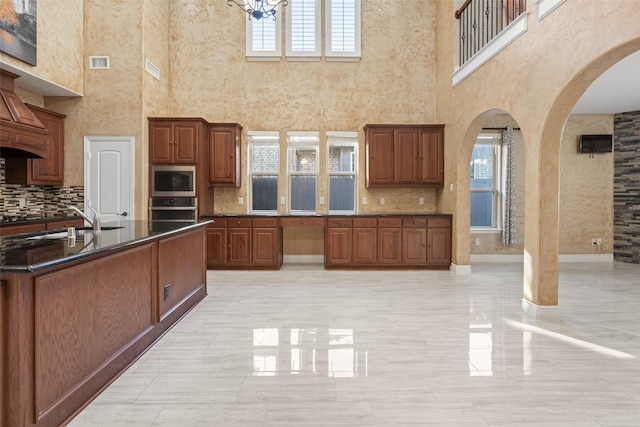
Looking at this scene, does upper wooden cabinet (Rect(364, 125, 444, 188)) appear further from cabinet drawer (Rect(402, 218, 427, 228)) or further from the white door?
the white door

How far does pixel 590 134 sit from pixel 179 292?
8457mm

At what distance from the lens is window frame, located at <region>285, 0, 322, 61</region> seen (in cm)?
795

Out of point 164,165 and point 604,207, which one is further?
point 604,207

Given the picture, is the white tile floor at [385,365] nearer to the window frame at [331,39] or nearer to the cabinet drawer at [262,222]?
the cabinet drawer at [262,222]

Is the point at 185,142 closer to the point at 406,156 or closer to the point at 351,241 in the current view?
the point at 351,241

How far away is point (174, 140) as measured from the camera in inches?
271

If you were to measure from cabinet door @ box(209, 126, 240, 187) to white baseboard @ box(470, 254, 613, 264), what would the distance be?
16.9 ft

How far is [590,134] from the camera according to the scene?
321 inches

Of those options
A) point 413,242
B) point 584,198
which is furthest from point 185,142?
point 584,198

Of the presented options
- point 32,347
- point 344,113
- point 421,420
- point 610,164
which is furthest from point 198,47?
point 610,164

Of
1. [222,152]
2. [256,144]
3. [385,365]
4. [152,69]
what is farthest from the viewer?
[256,144]

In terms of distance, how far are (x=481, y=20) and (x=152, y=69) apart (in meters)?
5.51

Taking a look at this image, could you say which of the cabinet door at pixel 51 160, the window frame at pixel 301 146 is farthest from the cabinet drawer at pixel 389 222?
the cabinet door at pixel 51 160

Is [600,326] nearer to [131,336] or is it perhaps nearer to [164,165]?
[131,336]
